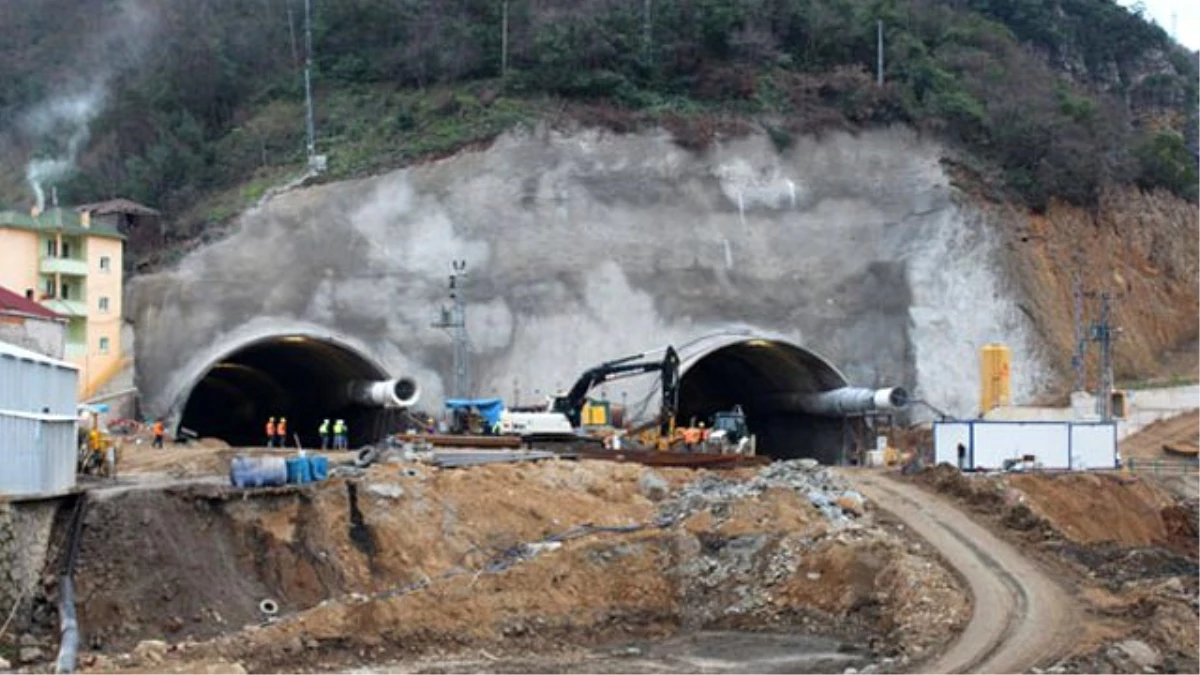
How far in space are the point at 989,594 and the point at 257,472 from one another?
13.1 meters

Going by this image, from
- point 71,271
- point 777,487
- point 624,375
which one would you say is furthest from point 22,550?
point 624,375

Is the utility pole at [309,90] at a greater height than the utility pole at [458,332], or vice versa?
the utility pole at [309,90]

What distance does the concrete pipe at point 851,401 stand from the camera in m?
45.5

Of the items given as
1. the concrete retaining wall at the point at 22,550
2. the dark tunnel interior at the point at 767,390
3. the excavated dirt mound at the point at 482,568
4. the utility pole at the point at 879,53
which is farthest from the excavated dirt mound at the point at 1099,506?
the concrete retaining wall at the point at 22,550

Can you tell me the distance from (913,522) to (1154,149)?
31014 millimetres

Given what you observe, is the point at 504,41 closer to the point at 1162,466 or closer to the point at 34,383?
the point at 1162,466

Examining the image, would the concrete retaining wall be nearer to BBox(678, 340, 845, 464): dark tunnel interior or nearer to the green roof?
the green roof

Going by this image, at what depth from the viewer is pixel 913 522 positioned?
33.4 meters

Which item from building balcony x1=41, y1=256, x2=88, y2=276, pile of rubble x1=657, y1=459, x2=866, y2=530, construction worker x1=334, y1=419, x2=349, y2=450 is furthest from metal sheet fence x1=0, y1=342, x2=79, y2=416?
building balcony x1=41, y1=256, x2=88, y2=276

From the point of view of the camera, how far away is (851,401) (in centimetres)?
4753

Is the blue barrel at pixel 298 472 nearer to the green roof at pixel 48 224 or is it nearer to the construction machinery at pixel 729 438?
the construction machinery at pixel 729 438

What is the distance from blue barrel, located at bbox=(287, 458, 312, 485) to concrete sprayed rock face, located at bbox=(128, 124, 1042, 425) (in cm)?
1520

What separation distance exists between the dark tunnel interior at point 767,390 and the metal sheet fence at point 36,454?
81.2ft

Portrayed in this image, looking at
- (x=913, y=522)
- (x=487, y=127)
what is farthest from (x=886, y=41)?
(x=913, y=522)
